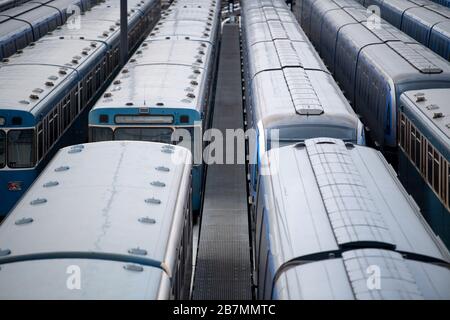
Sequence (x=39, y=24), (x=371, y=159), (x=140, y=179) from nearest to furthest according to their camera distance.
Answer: (x=140, y=179)
(x=371, y=159)
(x=39, y=24)

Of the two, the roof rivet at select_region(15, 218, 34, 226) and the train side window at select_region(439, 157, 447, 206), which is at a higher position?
the roof rivet at select_region(15, 218, 34, 226)

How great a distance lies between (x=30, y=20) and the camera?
939 inches

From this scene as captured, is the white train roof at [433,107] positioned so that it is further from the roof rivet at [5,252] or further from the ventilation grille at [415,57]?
the roof rivet at [5,252]

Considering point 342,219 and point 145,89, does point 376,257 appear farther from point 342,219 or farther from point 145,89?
point 145,89

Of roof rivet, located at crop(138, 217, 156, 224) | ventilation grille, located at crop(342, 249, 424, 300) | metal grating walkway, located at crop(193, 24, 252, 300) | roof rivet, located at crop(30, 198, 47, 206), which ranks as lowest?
metal grating walkway, located at crop(193, 24, 252, 300)

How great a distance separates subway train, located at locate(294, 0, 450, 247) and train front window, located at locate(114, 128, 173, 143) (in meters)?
4.17

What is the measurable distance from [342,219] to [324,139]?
291 centimetres

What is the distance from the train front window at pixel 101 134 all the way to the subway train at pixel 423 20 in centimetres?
1022

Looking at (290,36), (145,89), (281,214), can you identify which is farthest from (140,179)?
(290,36)

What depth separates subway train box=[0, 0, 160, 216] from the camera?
13.6 m

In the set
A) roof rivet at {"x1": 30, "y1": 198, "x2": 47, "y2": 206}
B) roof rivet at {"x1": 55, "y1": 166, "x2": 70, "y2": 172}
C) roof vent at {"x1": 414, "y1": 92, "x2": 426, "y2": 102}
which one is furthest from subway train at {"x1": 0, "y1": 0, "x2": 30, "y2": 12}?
roof rivet at {"x1": 30, "y1": 198, "x2": 47, "y2": 206}

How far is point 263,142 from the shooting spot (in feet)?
39.8

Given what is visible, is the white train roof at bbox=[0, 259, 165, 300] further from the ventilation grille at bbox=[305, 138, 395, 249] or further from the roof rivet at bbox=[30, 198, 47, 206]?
the ventilation grille at bbox=[305, 138, 395, 249]

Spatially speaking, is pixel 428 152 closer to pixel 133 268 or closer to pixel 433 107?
pixel 433 107
